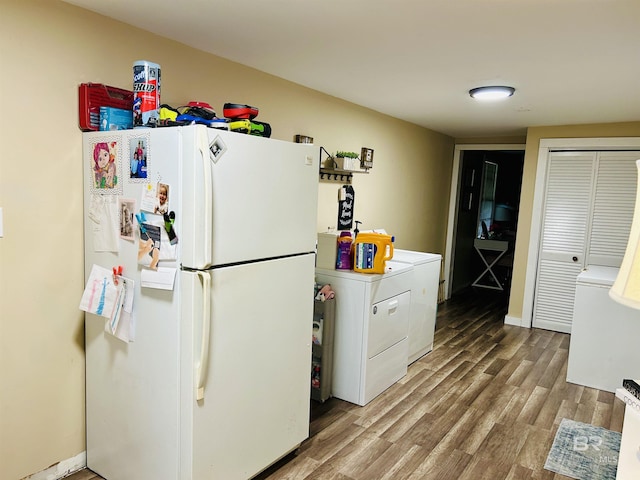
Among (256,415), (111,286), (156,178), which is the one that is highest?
(156,178)

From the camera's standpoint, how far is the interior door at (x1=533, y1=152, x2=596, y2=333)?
15.7 feet

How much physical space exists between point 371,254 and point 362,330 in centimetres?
52

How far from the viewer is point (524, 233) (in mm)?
5105

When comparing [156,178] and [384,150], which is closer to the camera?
[156,178]

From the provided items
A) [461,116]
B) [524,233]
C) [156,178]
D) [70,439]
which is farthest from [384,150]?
[70,439]

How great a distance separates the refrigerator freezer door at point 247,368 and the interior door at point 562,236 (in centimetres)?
364

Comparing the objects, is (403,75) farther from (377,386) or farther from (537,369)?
(537,369)

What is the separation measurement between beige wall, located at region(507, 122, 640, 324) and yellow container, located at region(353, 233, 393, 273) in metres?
2.67

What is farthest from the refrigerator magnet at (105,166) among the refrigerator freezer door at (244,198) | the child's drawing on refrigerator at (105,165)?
the refrigerator freezer door at (244,198)

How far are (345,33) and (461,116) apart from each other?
8.33ft

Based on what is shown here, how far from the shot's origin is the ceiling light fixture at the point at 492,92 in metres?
3.26

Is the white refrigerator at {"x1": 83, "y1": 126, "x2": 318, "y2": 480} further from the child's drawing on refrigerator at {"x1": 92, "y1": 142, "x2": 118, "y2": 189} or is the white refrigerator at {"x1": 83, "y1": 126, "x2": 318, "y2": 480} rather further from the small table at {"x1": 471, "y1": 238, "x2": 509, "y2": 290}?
the small table at {"x1": 471, "y1": 238, "x2": 509, "y2": 290}

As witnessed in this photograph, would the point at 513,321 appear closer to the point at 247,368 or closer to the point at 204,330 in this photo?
the point at 247,368

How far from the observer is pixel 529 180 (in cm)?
504
